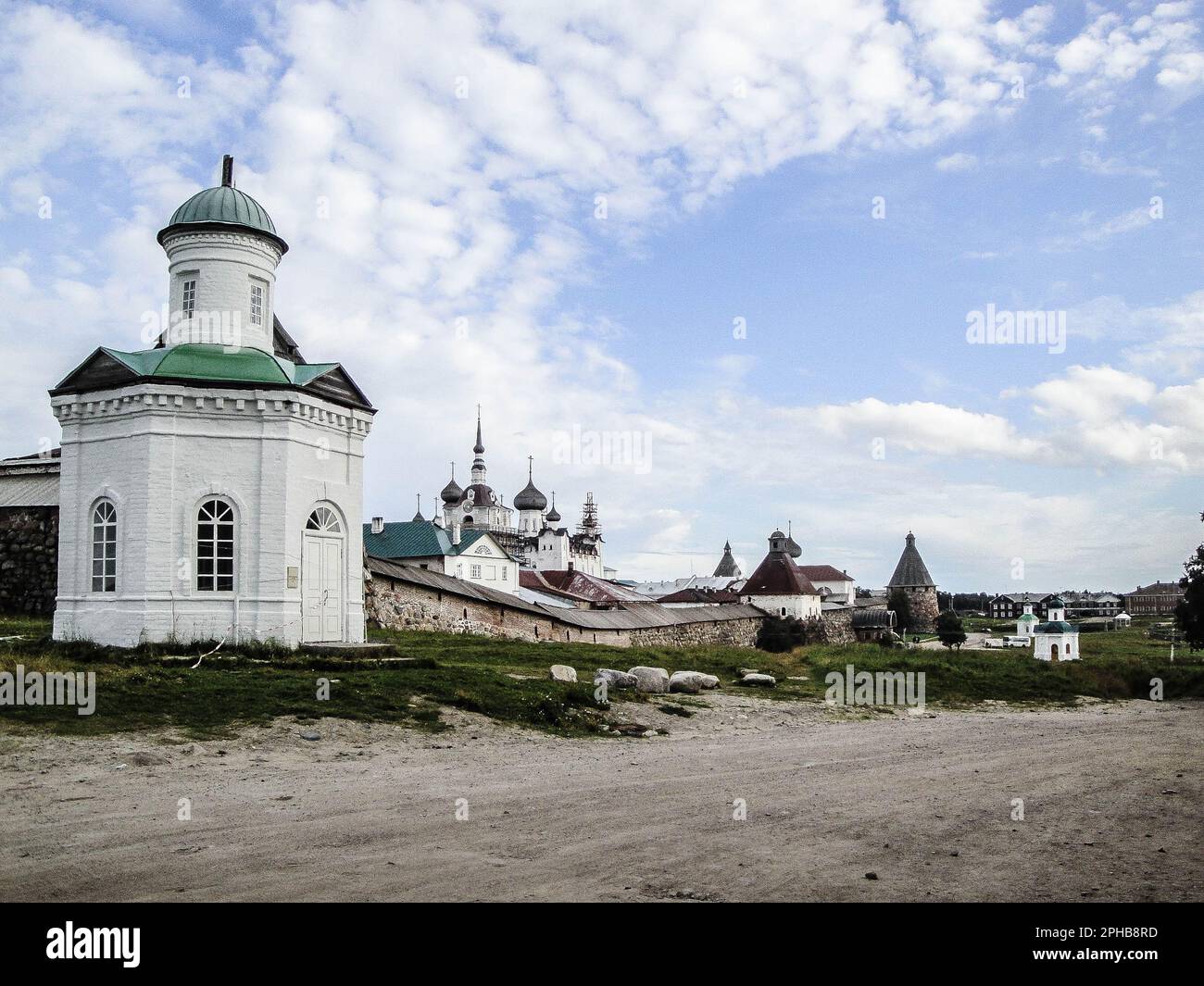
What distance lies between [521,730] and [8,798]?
20.6 feet

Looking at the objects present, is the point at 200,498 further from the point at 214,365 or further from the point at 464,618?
the point at 464,618

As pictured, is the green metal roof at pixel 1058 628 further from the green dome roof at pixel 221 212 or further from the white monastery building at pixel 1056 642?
the green dome roof at pixel 221 212

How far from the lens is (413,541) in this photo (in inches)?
2299

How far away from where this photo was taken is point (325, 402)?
719 inches

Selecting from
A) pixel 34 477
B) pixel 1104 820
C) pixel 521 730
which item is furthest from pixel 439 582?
pixel 1104 820

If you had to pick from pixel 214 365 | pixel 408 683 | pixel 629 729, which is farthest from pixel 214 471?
pixel 629 729

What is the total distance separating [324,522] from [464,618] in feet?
43.9

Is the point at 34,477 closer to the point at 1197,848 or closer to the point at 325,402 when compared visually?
the point at 325,402

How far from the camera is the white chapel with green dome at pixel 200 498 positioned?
16.8m

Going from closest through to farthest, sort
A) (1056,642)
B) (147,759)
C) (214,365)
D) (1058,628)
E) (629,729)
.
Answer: (147,759) < (629,729) < (214,365) < (1056,642) < (1058,628)

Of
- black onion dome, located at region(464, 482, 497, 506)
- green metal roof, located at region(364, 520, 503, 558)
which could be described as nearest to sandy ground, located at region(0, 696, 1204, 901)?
green metal roof, located at region(364, 520, 503, 558)

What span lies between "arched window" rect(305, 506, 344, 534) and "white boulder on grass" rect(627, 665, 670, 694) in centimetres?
602

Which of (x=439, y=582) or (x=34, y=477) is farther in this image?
(x=439, y=582)

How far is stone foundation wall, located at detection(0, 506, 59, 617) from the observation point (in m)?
24.8
